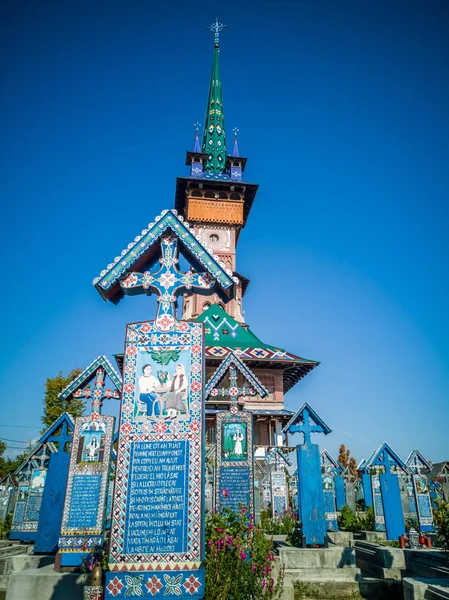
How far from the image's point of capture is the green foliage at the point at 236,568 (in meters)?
5.31

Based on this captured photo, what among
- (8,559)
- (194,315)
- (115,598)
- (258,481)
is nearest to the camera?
(115,598)

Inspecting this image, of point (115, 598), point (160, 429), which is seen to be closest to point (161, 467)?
point (160, 429)

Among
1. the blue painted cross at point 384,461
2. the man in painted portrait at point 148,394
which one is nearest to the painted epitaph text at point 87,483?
the man in painted portrait at point 148,394

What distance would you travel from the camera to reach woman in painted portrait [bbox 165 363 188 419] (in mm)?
5977

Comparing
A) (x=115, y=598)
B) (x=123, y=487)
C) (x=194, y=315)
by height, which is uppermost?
(x=194, y=315)

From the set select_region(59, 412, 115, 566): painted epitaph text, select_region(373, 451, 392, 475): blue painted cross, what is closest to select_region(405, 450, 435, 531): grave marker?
select_region(373, 451, 392, 475): blue painted cross

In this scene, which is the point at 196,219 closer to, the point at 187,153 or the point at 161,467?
the point at 187,153

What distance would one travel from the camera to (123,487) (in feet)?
18.4

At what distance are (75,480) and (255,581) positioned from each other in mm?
6654

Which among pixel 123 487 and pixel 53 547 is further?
pixel 53 547

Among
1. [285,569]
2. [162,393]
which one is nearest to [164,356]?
[162,393]

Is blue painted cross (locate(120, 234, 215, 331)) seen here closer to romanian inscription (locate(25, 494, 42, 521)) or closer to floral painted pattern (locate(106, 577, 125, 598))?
floral painted pattern (locate(106, 577, 125, 598))

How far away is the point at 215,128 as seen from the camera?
5103cm

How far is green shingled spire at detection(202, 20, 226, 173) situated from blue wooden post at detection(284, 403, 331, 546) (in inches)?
1517
